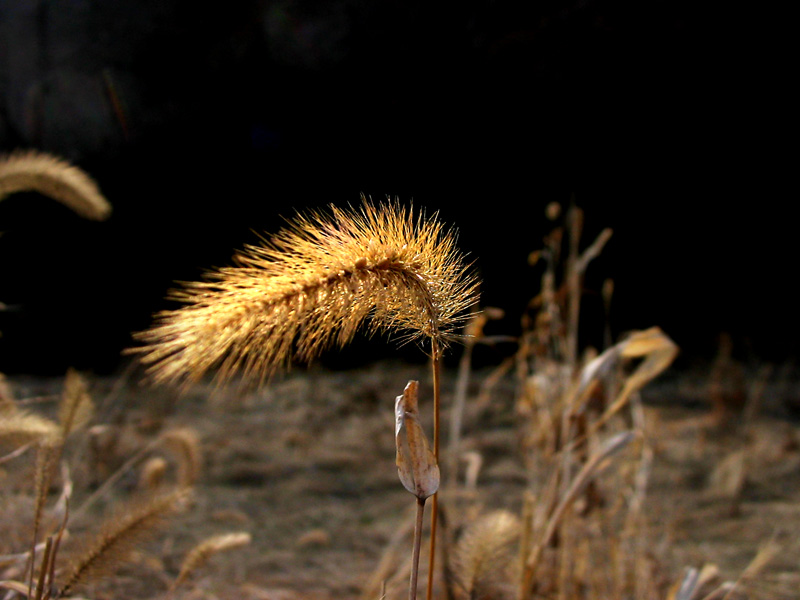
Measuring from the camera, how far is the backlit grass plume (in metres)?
0.51

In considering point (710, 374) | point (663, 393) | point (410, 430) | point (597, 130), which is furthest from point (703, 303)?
point (410, 430)

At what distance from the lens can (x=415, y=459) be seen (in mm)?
562

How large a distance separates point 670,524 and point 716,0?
89.3 inches

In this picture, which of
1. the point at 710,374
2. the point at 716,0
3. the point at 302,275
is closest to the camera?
the point at 302,275

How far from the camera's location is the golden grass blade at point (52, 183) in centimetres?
99

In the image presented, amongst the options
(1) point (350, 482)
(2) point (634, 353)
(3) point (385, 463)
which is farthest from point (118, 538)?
(3) point (385, 463)

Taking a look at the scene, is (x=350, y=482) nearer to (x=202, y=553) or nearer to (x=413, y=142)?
(x=202, y=553)

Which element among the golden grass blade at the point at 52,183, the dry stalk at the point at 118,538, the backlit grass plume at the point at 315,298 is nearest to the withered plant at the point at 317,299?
the backlit grass plume at the point at 315,298

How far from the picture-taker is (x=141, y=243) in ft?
11.1

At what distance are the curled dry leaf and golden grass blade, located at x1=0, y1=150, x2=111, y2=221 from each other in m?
0.68

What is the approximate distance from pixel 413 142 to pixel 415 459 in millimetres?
2704

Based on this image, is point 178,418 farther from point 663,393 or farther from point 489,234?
point 663,393

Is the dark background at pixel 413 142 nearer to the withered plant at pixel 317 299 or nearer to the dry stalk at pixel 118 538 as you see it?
the dry stalk at pixel 118 538

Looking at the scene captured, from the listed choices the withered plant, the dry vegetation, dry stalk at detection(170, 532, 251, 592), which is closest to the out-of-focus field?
the dry vegetation
